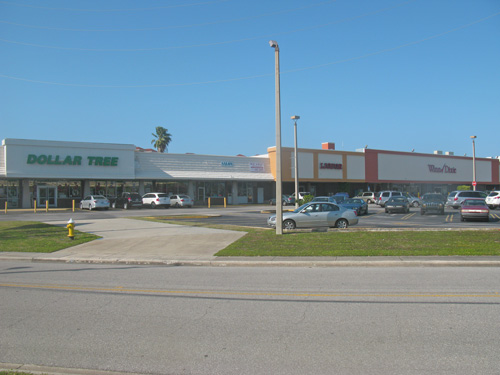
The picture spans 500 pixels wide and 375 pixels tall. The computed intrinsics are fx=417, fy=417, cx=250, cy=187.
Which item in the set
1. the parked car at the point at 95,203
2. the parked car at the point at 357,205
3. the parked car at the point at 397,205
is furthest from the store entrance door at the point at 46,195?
the parked car at the point at 397,205

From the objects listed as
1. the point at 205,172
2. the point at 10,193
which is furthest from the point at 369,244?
the point at 10,193

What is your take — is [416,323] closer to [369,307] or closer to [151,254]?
[369,307]

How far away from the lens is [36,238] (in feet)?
56.1

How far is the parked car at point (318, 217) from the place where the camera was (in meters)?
19.5

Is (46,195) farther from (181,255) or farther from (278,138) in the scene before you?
(181,255)

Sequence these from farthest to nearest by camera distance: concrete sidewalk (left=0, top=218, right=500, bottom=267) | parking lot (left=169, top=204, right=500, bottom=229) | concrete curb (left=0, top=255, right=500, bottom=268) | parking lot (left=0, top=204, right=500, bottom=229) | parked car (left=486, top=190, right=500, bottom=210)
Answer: parked car (left=486, top=190, right=500, bottom=210), parking lot (left=0, top=204, right=500, bottom=229), parking lot (left=169, top=204, right=500, bottom=229), concrete sidewalk (left=0, top=218, right=500, bottom=267), concrete curb (left=0, top=255, right=500, bottom=268)

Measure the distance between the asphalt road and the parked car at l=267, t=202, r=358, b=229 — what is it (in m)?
9.68

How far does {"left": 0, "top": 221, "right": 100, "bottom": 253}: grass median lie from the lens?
1478 centimetres

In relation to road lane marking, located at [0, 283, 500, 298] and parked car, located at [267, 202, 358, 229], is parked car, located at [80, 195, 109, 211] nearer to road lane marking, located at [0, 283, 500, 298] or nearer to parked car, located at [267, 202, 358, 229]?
parked car, located at [267, 202, 358, 229]

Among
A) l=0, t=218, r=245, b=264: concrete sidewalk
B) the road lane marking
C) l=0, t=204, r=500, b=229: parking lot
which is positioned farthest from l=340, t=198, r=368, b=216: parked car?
the road lane marking

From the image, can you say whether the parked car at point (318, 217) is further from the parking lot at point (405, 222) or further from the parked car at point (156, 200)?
the parked car at point (156, 200)

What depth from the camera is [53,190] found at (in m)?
42.9

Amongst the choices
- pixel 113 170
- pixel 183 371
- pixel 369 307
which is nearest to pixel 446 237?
pixel 369 307

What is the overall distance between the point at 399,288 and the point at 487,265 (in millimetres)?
4108
